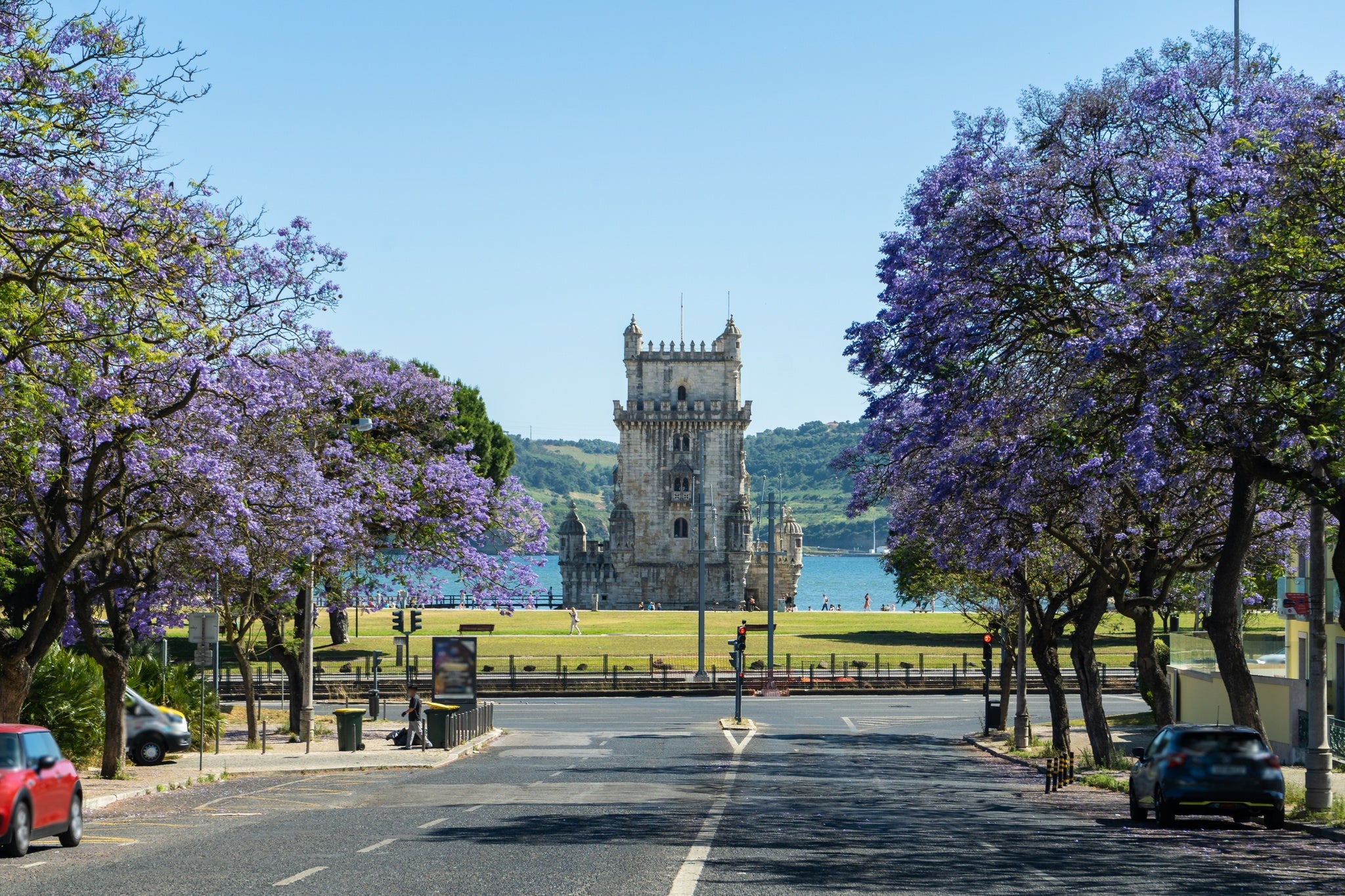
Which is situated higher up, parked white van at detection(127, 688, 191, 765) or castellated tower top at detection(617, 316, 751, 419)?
castellated tower top at detection(617, 316, 751, 419)

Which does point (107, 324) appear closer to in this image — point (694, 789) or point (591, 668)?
point (694, 789)

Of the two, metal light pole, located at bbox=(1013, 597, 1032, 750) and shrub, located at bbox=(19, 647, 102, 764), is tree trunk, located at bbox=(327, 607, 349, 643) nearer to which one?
metal light pole, located at bbox=(1013, 597, 1032, 750)

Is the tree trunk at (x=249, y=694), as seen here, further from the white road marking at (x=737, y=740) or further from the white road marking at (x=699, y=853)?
the white road marking at (x=699, y=853)

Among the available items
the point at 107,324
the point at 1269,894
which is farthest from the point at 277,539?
the point at 1269,894

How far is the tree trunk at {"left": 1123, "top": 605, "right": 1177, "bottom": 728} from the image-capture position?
31094mm

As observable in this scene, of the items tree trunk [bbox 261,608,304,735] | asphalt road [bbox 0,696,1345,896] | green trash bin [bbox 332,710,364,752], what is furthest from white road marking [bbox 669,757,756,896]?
tree trunk [bbox 261,608,304,735]

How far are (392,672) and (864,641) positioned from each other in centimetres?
2989

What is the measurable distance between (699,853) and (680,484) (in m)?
124

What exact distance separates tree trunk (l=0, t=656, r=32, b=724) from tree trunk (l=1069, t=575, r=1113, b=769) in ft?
67.7

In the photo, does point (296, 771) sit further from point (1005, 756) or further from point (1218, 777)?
point (1218, 777)

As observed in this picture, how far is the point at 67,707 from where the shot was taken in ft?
95.7

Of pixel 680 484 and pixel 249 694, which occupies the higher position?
pixel 680 484

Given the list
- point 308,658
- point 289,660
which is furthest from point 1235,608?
point 289,660

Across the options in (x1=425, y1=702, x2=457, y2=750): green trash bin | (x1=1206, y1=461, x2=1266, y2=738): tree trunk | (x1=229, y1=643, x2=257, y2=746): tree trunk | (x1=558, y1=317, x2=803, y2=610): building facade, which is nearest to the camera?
(x1=1206, y1=461, x2=1266, y2=738): tree trunk
